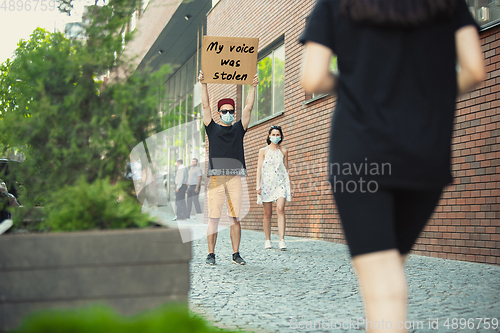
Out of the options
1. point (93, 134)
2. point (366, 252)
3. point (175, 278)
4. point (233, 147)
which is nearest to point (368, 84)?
point (366, 252)

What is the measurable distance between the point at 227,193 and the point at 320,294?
93.3 inches

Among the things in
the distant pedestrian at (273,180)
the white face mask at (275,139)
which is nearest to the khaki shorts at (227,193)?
the distant pedestrian at (273,180)

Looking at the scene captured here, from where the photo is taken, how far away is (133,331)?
1891mm

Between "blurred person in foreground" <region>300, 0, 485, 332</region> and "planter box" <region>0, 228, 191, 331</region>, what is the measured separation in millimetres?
806

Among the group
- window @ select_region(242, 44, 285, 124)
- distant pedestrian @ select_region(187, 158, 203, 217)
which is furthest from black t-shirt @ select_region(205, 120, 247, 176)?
distant pedestrian @ select_region(187, 158, 203, 217)

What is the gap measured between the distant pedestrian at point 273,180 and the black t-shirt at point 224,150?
2.19 meters

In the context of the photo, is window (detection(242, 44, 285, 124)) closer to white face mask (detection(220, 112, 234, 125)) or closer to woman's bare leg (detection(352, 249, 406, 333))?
white face mask (detection(220, 112, 234, 125))

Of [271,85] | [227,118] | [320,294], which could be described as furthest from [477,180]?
[271,85]

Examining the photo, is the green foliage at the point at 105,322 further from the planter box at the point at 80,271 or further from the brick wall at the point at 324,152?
the brick wall at the point at 324,152

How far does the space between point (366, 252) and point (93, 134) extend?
1.56 m

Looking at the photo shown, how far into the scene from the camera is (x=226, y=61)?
6688mm

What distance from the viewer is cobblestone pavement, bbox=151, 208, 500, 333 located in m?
3.58

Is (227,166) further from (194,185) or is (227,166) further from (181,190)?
(181,190)

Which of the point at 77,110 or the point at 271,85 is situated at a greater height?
the point at 271,85
